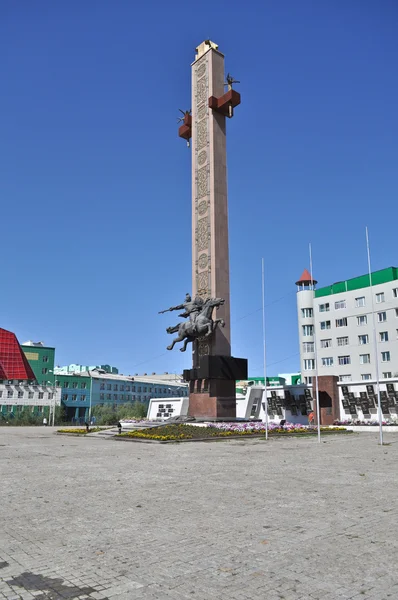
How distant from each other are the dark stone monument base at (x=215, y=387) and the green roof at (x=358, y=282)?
38.7 metres

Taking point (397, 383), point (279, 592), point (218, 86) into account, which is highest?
point (218, 86)

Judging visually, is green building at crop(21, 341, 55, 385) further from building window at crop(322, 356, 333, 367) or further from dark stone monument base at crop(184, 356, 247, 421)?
dark stone monument base at crop(184, 356, 247, 421)

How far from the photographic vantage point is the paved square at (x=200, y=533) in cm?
460

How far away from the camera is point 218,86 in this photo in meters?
39.5

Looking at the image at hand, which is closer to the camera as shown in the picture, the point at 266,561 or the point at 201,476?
the point at 266,561

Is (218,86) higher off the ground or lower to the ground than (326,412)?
higher

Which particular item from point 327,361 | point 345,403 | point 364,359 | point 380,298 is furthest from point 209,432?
point 327,361

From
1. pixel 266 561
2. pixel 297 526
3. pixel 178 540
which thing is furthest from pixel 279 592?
pixel 297 526

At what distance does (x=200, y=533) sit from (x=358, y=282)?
66.8 meters

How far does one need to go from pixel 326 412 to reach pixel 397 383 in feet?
20.2

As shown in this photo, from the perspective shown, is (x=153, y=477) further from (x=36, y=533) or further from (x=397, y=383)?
(x=397, y=383)

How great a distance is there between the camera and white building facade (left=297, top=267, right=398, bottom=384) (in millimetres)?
63281

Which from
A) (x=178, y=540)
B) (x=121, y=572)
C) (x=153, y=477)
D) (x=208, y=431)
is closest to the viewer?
(x=121, y=572)

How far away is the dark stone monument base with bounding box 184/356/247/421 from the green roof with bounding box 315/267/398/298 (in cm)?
3870
